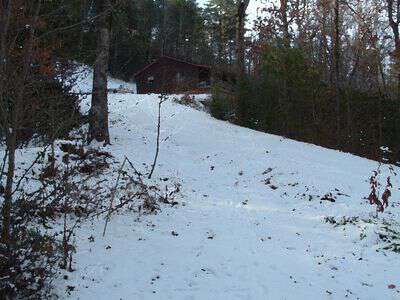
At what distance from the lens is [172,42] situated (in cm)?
5922

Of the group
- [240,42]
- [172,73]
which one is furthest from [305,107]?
[172,73]

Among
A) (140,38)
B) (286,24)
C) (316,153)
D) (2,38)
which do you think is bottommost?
(316,153)

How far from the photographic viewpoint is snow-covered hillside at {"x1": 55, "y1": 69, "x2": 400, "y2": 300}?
5.97 m

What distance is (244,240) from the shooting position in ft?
25.7

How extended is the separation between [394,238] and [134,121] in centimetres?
1309

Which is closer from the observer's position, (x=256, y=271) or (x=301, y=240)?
(x=256, y=271)

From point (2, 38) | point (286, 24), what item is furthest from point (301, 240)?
point (286, 24)

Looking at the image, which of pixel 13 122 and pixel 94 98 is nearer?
pixel 13 122

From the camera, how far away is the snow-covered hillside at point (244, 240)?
597 centimetres

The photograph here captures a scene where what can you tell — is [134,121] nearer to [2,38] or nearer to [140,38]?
[2,38]

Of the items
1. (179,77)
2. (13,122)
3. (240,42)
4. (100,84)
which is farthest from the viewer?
(179,77)

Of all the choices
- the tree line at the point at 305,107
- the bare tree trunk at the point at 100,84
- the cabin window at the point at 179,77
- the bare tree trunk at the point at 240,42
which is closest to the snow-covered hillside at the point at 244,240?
the bare tree trunk at the point at 100,84

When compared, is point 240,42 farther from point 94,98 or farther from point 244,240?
point 244,240

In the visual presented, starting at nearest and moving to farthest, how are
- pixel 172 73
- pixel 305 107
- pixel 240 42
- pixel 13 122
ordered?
pixel 13 122 < pixel 305 107 < pixel 240 42 < pixel 172 73
